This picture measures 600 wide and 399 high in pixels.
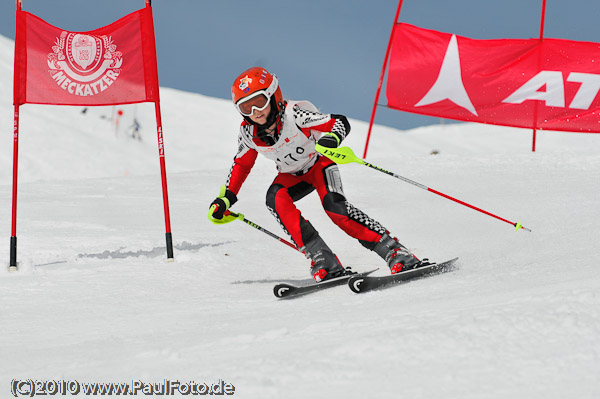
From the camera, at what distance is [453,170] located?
9.40 meters

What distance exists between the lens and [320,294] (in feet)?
12.5

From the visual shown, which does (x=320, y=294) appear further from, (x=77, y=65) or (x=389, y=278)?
(x=77, y=65)

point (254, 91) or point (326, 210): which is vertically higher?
point (254, 91)

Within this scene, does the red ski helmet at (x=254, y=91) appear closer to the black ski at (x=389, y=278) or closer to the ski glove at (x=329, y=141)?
the ski glove at (x=329, y=141)

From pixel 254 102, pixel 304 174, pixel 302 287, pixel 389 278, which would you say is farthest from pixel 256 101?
pixel 389 278

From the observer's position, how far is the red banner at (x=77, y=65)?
540 cm

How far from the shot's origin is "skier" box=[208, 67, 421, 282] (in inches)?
161

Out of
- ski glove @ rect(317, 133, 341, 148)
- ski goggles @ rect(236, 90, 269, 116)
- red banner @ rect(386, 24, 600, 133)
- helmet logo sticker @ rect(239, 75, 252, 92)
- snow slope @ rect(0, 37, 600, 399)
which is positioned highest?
red banner @ rect(386, 24, 600, 133)

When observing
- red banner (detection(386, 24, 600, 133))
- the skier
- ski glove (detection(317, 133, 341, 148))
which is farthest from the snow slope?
ski glove (detection(317, 133, 341, 148))

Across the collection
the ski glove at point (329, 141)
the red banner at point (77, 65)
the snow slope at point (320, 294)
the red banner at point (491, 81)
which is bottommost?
the snow slope at point (320, 294)

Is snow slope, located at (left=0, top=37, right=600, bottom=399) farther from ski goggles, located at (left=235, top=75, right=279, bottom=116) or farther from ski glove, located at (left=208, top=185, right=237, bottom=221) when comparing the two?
ski goggles, located at (left=235, top=75, right=279, bottom=116)

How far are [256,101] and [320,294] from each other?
1269 millimetres

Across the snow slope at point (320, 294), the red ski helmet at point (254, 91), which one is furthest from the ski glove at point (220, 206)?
the red ski helmet at point (254, 91)

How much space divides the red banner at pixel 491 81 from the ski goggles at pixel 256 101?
673cm
